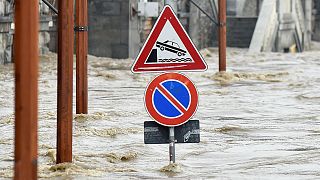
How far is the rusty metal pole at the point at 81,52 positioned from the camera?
45.0 feet

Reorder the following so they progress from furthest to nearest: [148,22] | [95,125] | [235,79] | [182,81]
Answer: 1. [148,22]
2. [235,79]
3. [95,125]
4. [182,81]

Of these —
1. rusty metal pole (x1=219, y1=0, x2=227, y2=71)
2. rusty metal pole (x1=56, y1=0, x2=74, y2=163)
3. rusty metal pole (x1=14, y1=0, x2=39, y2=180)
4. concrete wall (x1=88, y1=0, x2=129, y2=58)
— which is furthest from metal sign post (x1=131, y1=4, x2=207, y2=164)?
concrete wall (x1=88, y1=0, x2=129, y2=58)

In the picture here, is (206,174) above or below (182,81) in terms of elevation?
below

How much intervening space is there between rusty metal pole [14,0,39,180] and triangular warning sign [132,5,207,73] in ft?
11.4

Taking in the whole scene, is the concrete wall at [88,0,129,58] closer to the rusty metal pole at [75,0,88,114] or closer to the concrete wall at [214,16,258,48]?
the concrete wall at [214,16,258,48]

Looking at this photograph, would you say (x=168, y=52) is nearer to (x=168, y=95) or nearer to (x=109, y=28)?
(x=168, y=95)

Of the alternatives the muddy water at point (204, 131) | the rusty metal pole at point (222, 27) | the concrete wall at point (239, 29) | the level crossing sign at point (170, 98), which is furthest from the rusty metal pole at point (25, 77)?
the concrete wall at point (239, 29)

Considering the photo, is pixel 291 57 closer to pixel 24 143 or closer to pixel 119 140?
pixel 119 140

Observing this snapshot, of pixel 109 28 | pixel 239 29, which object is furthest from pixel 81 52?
pixel 239 29

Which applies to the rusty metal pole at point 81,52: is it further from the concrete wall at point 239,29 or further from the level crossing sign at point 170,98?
the concrete wall at point 239,29

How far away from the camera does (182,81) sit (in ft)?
32.2

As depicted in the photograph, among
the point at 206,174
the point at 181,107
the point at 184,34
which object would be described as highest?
the point at 184,34

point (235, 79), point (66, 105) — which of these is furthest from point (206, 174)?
point (235, 79)

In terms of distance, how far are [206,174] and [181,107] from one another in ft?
2.47
